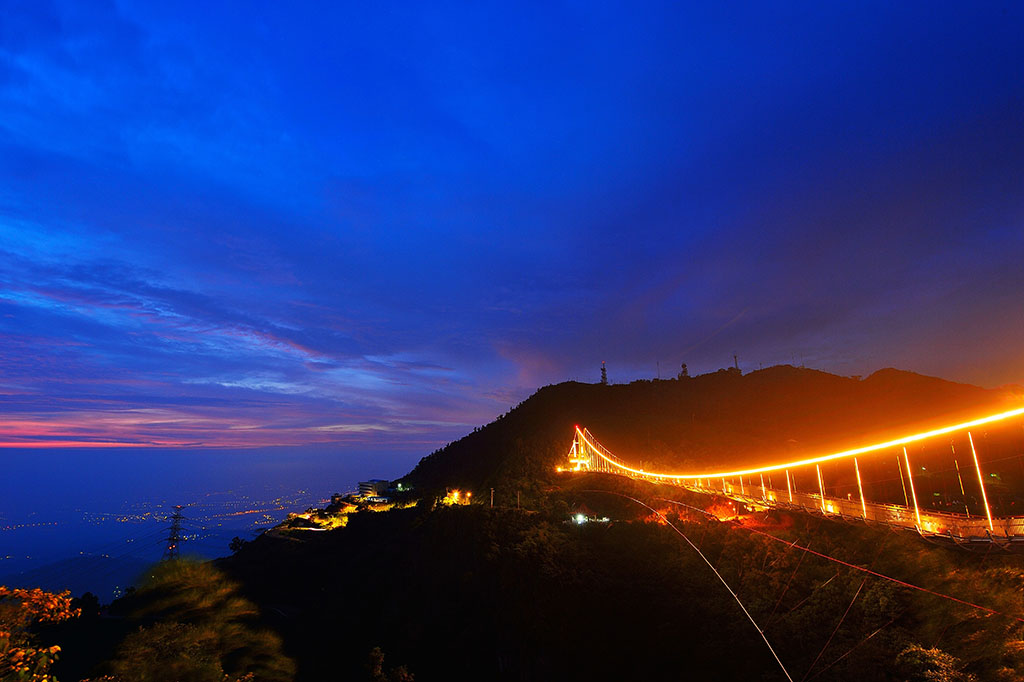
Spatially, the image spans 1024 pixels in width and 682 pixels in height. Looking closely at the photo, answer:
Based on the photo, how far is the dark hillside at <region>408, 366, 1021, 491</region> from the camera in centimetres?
8881

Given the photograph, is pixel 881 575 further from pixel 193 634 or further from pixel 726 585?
pixel 193 634

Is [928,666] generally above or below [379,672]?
above

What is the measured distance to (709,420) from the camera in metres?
116

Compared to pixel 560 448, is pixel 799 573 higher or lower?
lower

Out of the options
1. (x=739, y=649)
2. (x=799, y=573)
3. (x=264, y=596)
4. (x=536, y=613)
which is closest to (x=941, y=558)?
(x=799, y=573)

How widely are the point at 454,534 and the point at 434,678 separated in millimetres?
18864

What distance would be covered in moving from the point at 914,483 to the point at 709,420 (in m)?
64.0

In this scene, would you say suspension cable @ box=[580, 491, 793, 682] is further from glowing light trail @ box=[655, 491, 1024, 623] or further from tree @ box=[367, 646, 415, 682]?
tree @ box=[367, 646, 415, 682]

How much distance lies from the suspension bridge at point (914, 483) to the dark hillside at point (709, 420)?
7660 millimetres

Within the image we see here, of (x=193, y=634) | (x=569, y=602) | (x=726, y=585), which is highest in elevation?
(x=193, y=634)

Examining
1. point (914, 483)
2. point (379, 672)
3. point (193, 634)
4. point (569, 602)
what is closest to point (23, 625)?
point (193, 634)

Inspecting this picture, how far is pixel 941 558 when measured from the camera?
62.5 feet

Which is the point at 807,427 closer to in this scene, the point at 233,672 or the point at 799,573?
the point at 799,573

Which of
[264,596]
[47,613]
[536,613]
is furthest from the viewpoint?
[264,596]
